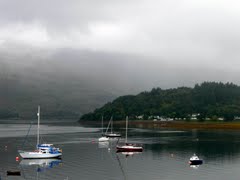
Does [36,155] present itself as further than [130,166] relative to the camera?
Yes

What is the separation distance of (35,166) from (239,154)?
182 feet

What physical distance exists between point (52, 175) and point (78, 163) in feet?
52.3

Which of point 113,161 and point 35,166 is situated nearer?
point 35,166

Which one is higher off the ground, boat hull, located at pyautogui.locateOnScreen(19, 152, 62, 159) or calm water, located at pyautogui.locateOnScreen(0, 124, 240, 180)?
boat hull, located at pyautogui.locateOnScreen(19, 152, 62, 159)

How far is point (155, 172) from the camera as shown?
80250mm

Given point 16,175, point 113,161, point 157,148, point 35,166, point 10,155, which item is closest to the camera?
point 16,175

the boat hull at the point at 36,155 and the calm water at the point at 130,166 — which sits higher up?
the boat hull at the point at 36,155

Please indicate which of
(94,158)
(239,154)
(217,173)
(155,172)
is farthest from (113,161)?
(239,154)

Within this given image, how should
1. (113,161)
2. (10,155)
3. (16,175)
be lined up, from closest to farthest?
1. (16,175)
2. (113,161)
3. (10,155)

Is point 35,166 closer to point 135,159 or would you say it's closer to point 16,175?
point 16,175

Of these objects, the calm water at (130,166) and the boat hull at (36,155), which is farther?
the boat hull at (36,155)

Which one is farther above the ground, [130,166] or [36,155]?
[36,155]

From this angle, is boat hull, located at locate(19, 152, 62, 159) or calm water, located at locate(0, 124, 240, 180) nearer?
calm water, located at locate(0, 124, 240, 180)

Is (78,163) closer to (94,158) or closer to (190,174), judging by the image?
(94,158)
